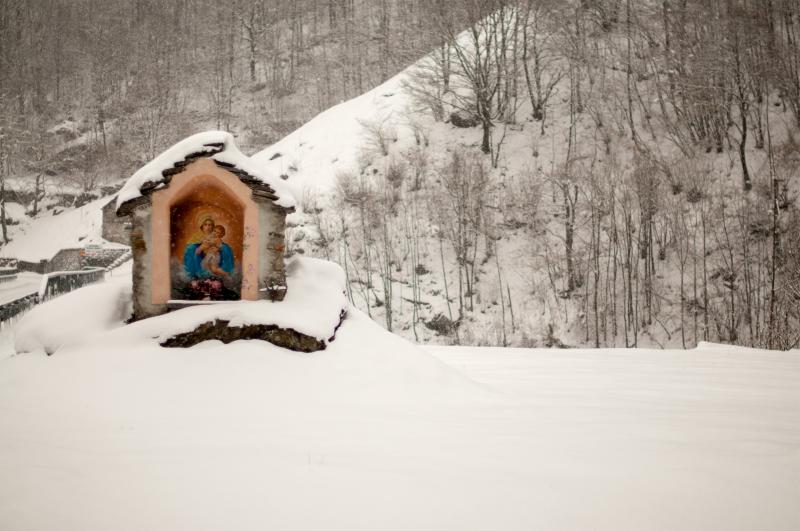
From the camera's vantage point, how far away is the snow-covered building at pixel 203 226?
6.19 metres

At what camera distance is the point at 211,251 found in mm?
6410

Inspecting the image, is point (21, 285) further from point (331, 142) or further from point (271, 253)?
point (271, 253)

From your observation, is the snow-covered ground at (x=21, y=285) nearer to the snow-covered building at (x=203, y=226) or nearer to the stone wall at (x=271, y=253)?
the snow-covered building at (x=203, y=226)

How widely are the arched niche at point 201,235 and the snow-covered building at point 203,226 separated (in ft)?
0.04

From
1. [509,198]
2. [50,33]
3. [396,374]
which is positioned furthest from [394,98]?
[50,33]

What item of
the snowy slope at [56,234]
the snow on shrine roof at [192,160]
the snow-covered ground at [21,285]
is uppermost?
the snowy slope at [56,234]

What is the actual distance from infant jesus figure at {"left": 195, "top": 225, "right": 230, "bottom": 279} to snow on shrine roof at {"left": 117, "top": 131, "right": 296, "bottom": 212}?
0.89 m

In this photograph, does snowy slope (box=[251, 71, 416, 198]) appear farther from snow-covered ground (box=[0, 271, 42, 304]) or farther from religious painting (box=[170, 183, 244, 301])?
religious painting (box=[170, 183, 244, 301])

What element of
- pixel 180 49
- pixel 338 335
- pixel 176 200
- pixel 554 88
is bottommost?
pixel 338 335

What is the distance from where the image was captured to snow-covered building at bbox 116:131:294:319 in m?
6.19

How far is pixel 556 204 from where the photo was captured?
17.9 metres

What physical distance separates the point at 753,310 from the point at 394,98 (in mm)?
19213

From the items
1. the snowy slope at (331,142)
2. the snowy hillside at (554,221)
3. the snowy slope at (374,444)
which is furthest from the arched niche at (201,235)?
the snowy slope at (331,142)

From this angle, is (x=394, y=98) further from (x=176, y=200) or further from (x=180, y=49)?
(x=180, y=49)
